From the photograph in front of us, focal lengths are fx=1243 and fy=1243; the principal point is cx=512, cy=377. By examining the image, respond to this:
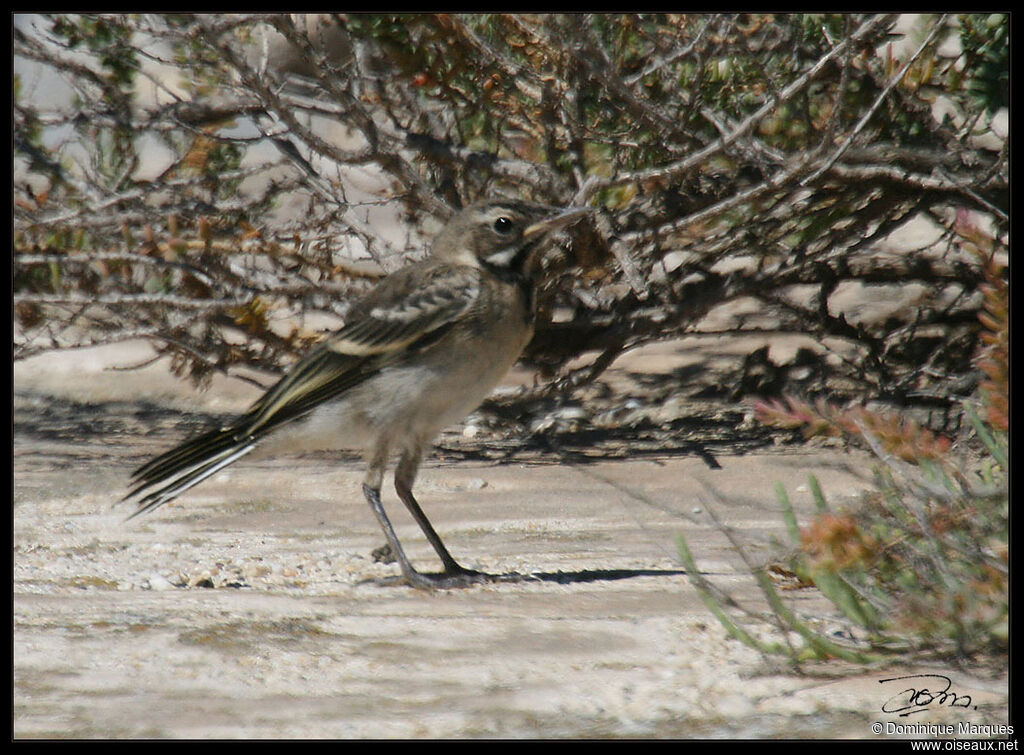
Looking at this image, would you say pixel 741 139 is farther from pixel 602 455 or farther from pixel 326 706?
pixel 326 706

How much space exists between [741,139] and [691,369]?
2.24 m

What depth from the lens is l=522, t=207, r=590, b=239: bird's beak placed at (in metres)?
5.55

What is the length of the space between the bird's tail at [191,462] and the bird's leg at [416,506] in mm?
680

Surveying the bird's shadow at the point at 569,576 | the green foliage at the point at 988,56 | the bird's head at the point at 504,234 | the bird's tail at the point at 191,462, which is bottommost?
the bird's shadow at the point at 569,576

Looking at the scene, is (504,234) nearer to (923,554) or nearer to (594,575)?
(594,575)

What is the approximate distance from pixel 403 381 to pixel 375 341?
26cm

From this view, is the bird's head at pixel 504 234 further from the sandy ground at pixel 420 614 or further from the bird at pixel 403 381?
the sandy ground at pixel 420 614

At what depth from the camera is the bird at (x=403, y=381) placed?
208 inches

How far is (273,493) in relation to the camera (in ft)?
22.3

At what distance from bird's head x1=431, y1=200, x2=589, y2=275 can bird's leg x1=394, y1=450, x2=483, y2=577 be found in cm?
94
